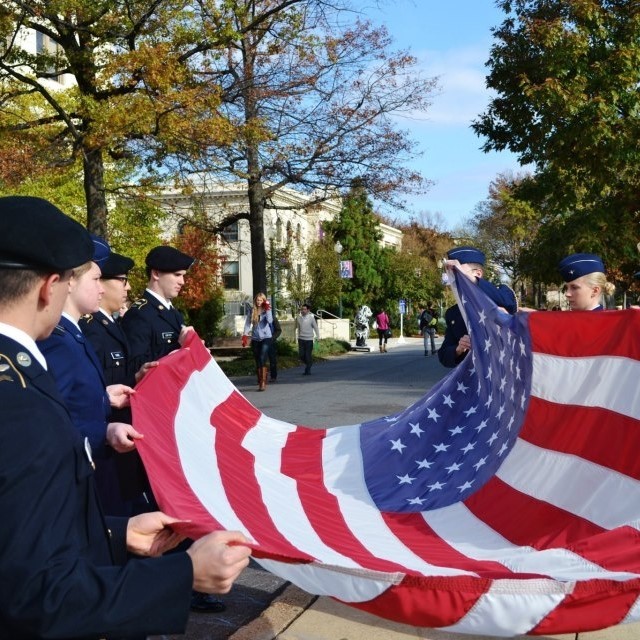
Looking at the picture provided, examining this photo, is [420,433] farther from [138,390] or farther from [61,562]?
[61,562]

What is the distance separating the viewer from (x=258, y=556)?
2.45 meters

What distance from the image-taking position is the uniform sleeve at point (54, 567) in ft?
5.02

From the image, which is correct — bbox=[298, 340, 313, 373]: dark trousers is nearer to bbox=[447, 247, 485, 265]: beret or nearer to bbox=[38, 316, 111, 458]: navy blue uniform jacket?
bbox=[447, 247, 485, 265]: beret

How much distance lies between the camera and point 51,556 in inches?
61.6

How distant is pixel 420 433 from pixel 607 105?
36.7 feet

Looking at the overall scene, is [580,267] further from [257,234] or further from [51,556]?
[257,234]

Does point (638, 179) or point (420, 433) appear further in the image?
point (638, 179)

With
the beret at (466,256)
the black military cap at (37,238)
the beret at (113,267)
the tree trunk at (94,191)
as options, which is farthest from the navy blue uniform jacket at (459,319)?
the tree trunk at (94,191)

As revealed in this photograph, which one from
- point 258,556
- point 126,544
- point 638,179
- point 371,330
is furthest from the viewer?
point 371,330

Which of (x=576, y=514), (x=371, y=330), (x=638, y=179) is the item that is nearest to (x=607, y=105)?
(x=638, y=179)

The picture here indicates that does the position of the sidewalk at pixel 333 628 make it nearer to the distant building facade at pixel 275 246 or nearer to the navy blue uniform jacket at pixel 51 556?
the navy blue uniform jacket at pixel 51 556

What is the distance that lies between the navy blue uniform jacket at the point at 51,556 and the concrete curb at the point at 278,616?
2773mm

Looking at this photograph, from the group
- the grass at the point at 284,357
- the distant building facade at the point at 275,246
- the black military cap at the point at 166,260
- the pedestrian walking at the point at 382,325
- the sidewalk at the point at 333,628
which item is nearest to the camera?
the sidewalk at the point at 333,628

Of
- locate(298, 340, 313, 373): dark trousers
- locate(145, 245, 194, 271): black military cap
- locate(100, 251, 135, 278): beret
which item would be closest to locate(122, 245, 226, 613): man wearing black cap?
locate(145, 245, 194, 271): black military cap
